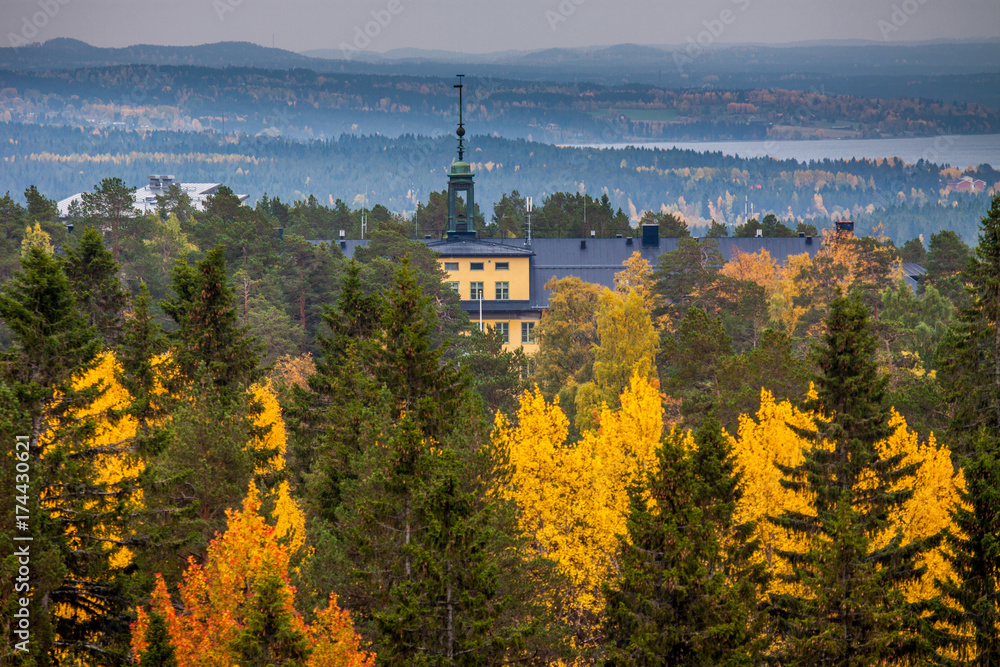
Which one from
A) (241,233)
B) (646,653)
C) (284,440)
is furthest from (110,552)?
(241,233)

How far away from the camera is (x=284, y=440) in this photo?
1924 inches

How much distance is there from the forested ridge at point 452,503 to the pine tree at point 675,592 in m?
0.07

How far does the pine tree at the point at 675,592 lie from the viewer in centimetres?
2581

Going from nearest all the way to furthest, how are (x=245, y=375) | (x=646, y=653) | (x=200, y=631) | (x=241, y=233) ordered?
1. (x=646, y=653)
2. (x=200, y=631)
3. (x=245, y=375)
4. (x=241, y=233)

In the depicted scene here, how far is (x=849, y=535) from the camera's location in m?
26.8

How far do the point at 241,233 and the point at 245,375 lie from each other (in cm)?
4641

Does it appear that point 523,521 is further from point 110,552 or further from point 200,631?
point 110,552

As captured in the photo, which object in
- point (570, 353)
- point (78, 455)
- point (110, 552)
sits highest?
point (78, 455)

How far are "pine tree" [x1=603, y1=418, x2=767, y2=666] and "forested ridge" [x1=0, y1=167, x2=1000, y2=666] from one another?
0.07 m

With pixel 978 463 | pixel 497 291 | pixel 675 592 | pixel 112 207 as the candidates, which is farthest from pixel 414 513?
pixel 497 291

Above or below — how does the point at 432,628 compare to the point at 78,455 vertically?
below

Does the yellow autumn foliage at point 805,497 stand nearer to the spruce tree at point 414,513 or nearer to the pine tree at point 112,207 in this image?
the spruce tree at point 414,513

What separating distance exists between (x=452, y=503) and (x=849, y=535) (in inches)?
340

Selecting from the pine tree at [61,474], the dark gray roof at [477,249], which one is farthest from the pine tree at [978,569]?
the dark gray roof at [477,249]
